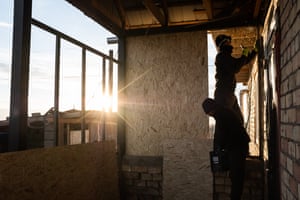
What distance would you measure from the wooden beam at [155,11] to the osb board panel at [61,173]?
1782mm

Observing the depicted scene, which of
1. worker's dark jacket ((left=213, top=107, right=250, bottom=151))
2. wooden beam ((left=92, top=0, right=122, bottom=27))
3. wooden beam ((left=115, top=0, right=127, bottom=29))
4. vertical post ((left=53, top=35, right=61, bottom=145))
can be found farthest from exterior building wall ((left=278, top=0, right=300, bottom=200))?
wooden beam ((left=115, top=0, right=127, bottom=29))

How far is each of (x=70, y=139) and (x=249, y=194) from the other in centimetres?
453

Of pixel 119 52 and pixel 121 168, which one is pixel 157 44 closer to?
pixel 119 52

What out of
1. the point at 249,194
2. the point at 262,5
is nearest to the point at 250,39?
the point at 262,5

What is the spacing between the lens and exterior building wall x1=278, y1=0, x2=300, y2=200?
5.07ft

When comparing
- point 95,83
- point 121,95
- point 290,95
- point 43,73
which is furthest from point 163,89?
point 290,95

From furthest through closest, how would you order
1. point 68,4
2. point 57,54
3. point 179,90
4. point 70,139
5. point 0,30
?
point 70,139, point 179,90, point 68,4, point 57,54, point 0,30

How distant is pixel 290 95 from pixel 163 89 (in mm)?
2770

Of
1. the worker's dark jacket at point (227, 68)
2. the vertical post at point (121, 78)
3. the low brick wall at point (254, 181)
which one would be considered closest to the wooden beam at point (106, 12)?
the vertical post at point (121, 78)

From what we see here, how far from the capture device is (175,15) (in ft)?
14.1

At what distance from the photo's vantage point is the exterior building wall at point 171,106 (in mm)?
4009

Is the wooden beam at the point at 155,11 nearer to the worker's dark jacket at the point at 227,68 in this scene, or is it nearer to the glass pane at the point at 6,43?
the worker's dark jacket at the point at 227,68

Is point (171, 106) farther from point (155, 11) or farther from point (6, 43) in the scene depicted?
point (6, 43)

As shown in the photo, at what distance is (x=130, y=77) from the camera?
15.1 ft
